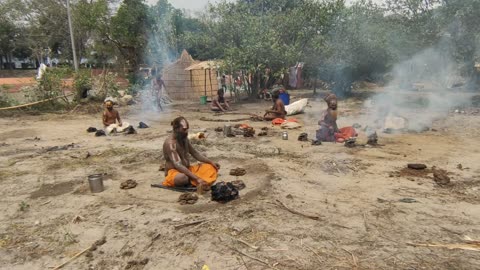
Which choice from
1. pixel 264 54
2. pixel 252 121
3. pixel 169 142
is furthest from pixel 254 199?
pixel 264 54

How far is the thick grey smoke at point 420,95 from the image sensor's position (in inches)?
431

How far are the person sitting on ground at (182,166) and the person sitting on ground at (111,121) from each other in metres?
5.00

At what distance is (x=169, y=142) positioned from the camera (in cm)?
547

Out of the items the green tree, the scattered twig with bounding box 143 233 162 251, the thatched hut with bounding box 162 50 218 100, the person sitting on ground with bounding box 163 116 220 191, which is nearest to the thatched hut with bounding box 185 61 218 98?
the thatched hut with bounding box 162 50 218 100

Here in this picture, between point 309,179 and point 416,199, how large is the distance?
5.12 ft

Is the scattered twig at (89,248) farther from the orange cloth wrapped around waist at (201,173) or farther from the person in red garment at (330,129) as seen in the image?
the person in red garment at (330,129)

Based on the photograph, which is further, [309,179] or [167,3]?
[167,3]

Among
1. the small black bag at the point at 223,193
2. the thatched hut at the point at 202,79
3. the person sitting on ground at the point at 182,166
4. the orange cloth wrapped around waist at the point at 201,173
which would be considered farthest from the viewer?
the thatched hut at the point at 202,79

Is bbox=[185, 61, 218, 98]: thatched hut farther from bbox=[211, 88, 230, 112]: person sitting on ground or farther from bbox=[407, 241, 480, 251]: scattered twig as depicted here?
bbox=[407, 241, 480, 251]: scattered twig

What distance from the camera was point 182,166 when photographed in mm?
5355

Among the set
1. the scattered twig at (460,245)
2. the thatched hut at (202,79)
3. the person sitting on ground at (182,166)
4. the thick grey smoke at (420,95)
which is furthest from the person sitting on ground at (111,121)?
the thatched hut at (202,79)

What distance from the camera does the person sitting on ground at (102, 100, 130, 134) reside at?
1007 cm

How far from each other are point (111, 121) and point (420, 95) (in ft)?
48.5

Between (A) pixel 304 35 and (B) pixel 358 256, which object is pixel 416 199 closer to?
(B) pixel 358 256
